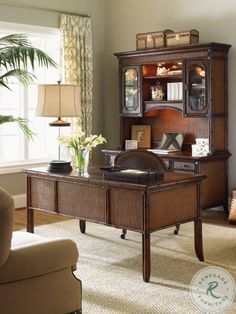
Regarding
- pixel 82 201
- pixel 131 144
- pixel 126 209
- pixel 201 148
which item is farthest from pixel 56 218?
pixel 126 209

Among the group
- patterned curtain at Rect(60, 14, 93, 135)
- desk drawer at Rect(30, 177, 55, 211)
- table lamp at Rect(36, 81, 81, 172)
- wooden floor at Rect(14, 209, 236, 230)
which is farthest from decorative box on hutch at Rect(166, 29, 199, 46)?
desk drawer at Rect(30, 177, 55, 211)

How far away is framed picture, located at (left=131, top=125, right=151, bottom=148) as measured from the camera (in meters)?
7.50

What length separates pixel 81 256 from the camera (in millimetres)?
4840

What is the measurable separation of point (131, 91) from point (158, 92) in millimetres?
367

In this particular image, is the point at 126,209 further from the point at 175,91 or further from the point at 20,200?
the point at 20,200

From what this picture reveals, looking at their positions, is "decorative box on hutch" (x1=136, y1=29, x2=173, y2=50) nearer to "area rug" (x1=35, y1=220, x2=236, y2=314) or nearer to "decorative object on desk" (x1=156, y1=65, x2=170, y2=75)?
"decorative object on desk" (x1=156, y1=65, x2=170, y2=75)

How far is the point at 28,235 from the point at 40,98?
5.48ft

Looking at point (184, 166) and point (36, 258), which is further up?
point (184, 166)

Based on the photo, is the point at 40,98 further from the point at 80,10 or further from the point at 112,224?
the point at 80,10

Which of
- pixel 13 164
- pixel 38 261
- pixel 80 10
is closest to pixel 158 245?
pixel 38 261

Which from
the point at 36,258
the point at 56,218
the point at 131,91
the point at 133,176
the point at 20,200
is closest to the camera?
the point at 36,258

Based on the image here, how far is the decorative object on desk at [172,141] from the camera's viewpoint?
7031 mm

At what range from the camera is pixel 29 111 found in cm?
737

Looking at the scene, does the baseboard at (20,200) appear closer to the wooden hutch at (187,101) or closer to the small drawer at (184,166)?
the wooden hutch at (187,101)
